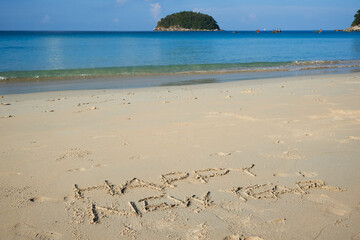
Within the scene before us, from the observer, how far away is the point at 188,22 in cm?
17400

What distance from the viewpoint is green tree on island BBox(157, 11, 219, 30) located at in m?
176

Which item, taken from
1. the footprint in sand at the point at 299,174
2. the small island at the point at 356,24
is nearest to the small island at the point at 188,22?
the small island at the point at 356,24

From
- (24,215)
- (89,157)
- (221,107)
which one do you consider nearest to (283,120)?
(221,107)

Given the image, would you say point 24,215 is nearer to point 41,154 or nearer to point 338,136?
point 41,154

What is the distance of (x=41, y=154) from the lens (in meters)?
4.26

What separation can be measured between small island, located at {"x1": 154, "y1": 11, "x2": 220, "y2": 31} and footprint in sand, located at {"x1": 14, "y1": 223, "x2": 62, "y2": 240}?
590 ft

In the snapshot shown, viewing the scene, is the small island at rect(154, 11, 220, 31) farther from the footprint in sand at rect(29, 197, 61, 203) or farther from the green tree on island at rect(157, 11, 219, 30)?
the footprint in sand at rect(29, 197, 61, 203)

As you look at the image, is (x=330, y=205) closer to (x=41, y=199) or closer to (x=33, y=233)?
(x=33, y=233)

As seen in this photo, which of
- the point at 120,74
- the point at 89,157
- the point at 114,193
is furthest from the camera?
the point at 120,74

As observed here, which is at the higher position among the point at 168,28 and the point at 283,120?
the point at 168,28

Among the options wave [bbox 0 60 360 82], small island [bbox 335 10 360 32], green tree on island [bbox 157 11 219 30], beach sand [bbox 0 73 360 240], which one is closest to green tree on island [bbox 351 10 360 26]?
small island [bbox 335 10 360 32]

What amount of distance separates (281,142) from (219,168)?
140 cm

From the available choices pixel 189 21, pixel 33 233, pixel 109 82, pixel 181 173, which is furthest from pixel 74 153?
pixel 189 21

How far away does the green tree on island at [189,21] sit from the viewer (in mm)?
175500
